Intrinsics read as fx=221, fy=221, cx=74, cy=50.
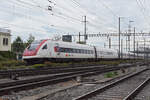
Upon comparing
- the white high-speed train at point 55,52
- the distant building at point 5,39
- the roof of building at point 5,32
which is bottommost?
the white high-speed train at point 55,52

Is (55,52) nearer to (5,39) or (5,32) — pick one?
(5,39)

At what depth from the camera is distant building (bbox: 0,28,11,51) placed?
49.3 metres

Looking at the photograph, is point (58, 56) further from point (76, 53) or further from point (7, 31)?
point (7, 31)

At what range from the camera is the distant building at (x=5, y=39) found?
49.3m

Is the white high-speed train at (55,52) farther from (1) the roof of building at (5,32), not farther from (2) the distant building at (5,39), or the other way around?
(1) the roof of building at (5,32)

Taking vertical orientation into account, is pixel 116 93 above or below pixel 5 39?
below

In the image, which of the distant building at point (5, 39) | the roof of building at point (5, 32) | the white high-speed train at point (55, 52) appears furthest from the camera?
the roof of building at point (5, 32)

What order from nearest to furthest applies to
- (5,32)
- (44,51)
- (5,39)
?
(44,51)
(5,39)
(5,32)

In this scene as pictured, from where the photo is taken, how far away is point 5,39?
5088 centimetres

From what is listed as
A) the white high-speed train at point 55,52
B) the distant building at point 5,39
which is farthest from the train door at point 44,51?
the distant building at point 5,39

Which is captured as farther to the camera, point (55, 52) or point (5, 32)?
point (5, 32)

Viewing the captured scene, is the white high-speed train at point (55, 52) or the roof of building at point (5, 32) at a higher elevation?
the roof of building at point (5, 32)

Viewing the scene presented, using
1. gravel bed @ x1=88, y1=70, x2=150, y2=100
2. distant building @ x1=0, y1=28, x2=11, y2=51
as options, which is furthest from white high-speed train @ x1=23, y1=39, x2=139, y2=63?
distant building @ x1=0, y1=28, x2=11, y2=51

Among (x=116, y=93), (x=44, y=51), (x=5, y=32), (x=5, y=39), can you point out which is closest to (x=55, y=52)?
(x=44, y=51)
